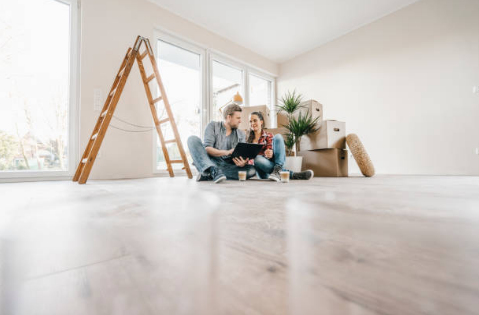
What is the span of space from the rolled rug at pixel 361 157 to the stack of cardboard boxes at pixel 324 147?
0.47 ft

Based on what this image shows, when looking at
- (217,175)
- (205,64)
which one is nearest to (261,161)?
(217,175)

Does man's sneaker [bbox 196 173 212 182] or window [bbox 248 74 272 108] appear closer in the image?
man's sneaker [bbox 196 173 212 182]

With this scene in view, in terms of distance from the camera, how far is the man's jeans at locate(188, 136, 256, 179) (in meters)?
1.97

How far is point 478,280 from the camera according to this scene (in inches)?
9.7

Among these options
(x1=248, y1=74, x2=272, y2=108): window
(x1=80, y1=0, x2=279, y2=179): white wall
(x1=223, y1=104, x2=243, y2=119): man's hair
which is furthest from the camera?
(x1=248, y1=74, x2=272, y2=108): window

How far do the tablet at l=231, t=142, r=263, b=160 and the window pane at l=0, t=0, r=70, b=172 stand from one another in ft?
6.47

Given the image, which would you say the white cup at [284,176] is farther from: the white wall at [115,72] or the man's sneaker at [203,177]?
the white wall at [115,72]

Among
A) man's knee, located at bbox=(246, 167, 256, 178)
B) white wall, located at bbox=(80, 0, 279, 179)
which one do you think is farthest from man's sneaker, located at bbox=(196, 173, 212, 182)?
white wall, located at bbox=(80, 0, 279, 179)

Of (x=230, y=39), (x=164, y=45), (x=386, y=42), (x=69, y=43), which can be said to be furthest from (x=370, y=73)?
(x=69, y=43)

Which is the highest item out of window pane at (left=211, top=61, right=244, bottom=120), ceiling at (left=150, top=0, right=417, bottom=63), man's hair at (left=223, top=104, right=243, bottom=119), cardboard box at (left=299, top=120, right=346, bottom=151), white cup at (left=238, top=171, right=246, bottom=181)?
ceiling at (left=150, top=0, right=417, bottom=63)

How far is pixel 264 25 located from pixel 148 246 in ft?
13.1

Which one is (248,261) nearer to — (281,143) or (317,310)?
(317,310)

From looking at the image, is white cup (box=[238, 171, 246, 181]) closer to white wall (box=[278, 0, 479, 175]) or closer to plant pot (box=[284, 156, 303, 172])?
plant pot (box=[284, 156, 303, 172])

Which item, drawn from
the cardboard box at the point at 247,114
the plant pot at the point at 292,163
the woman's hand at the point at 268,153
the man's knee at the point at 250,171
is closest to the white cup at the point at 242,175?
the man's knee at the point at 250,171
